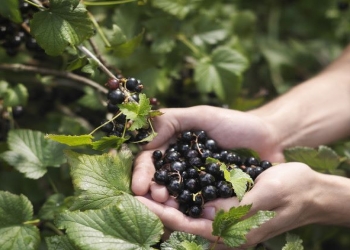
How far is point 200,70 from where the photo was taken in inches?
64.4

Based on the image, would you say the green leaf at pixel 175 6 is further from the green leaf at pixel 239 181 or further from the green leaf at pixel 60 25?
the green leaf at pixel 239 181

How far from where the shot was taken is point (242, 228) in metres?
0.99

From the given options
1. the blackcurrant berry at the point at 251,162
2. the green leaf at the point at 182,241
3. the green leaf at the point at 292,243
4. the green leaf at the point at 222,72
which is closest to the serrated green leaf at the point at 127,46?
the green leaf at the point at 222,72

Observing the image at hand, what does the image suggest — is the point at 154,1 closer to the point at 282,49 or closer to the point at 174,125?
the point at 174,125

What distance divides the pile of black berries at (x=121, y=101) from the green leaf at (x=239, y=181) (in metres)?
0.24

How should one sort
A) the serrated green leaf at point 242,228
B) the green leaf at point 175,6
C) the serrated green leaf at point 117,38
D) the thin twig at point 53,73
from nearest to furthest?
the serrated green leaf at point 242,228
the serrated green leaf at point 117,38
the thin twig at point 53,73
the green leaf at point 175,6

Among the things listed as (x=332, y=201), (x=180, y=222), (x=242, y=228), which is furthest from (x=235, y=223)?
(x=332, y=201)

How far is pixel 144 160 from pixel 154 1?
57 cm

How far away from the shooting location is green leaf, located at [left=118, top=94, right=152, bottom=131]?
1.09 m

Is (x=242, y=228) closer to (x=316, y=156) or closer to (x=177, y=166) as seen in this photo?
(x=177, y=166)

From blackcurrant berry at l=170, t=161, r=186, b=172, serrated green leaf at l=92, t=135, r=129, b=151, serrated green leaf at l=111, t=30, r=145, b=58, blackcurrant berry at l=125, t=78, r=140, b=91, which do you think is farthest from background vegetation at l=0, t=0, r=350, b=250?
blackcurrant berry at l=170, t=161, r=186, b=172

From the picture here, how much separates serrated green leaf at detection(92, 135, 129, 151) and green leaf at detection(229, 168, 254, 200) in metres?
0.26

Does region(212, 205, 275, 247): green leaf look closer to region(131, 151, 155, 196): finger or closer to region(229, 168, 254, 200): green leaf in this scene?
region(229, 168, 254, 200): green leaf

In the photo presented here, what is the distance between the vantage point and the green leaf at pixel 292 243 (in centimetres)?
112
